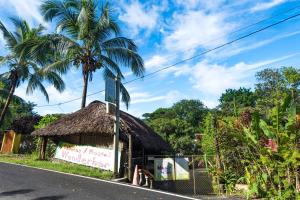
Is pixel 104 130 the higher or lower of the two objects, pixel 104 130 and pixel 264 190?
the higher

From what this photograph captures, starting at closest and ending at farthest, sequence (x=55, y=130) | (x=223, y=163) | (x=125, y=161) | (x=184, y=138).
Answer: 1. (x=223, y=163)
2. (x=125, y=161)
3. (x=55, y=130)
4. (x=184, y=138)

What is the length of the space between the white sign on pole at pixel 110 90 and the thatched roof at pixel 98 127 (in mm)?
2711

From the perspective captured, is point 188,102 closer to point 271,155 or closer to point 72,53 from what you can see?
point 72,53

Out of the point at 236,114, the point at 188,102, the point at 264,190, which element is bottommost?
the point at 264,190

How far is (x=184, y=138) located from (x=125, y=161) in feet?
67.9

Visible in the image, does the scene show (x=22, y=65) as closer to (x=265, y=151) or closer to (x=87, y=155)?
(x=87, y=155)

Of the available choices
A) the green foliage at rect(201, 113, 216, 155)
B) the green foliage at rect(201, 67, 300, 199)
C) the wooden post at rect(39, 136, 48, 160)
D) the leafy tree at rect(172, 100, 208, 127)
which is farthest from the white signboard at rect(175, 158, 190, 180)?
the leafy tree at rect(172, 100, 208, 127)

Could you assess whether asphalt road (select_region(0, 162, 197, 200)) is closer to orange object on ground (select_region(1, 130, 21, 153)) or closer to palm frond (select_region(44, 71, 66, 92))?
palm frond (select_region(44, 71, 66, 92))

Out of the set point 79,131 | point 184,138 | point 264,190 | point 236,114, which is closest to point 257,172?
point 264,190

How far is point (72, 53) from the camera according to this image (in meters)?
21.1

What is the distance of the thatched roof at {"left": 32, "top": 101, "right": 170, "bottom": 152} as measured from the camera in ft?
55.1

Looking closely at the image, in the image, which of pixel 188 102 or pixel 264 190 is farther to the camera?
pixel 188 102

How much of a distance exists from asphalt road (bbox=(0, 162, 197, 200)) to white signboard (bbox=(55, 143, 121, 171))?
3.88m

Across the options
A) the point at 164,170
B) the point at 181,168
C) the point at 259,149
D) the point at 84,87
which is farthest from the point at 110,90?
the point at 84,87
